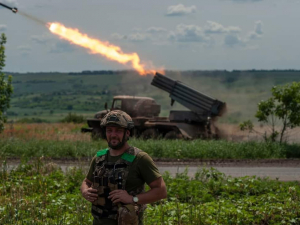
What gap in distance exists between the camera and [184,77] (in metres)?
30.8

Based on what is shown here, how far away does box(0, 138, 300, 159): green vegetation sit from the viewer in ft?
70.7

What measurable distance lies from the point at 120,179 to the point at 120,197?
0.19 m

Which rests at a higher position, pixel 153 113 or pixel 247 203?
pixel 153 113

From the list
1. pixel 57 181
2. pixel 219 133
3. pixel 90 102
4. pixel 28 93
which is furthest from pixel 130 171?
pixel 28 93

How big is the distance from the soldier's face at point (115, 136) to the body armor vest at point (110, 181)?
15 cm

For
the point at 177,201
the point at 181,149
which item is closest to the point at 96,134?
the point at 181,149

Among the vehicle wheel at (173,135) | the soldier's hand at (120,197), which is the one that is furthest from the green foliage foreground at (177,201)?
the vehicle wheel at (173,135)

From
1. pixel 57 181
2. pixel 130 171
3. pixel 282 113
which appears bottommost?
pixel 57 181

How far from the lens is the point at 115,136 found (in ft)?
18.7

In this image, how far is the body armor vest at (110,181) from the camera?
5605 mm

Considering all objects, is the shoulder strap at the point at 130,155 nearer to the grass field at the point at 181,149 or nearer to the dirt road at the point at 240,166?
the dirt road at the point at 240,166

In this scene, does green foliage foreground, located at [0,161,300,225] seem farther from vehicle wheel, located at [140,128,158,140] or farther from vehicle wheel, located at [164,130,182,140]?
vehicle wheel, located at [140,128,158,140]

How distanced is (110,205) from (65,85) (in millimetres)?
196369

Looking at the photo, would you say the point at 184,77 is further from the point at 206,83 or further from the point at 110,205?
the point at 110,205
